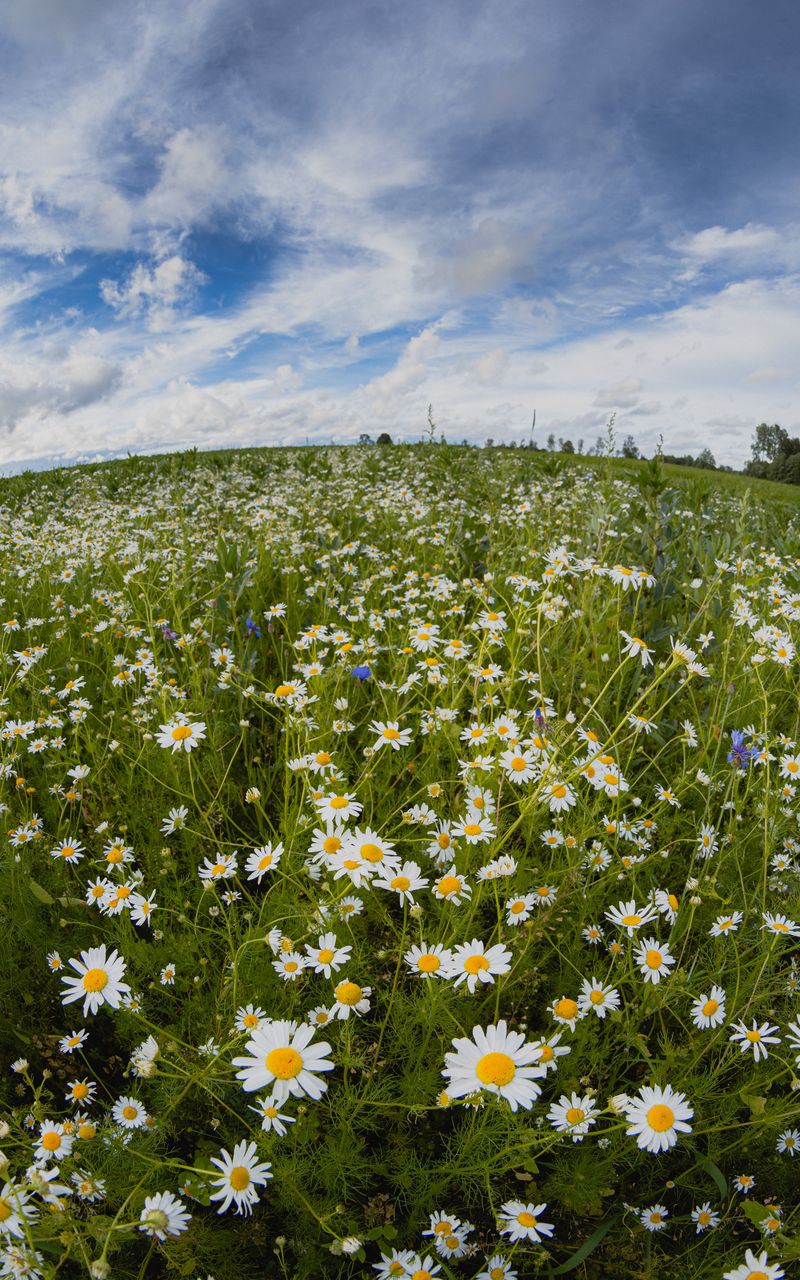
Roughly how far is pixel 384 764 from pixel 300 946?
91 centimetres

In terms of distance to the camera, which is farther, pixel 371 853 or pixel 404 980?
pixel 404 980

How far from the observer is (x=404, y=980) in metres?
1.88

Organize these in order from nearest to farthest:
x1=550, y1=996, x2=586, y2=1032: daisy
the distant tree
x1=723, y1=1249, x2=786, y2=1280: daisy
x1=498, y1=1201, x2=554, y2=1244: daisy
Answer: x1=723, y1=1249, x2=786, y2=1280: daisy < x1=498, y1=1201, x2=554, y2=1244: daisy < x1=550, y1=996, x2=586, y2=1032: daisy < the distant tree

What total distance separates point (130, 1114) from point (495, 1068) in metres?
0.97

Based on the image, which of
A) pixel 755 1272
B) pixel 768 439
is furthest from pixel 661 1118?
pixel 768 439

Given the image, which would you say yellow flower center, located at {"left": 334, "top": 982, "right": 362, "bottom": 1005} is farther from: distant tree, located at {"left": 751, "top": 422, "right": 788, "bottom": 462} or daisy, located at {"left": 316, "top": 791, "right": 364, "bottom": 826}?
→ distant tree, located at {"left": 751, "top": 422, "right": 788, "bottom": 462}

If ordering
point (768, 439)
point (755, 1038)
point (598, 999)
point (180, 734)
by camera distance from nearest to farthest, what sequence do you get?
point (755, 1038) → point (598, 999) → point (180, 734) → point (768, 439)

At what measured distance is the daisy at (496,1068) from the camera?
3.60 feet

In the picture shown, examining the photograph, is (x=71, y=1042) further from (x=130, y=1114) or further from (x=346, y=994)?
(x=346, y=994)

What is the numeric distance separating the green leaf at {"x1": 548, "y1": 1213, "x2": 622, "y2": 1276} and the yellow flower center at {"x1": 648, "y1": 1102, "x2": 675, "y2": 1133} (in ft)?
1.26

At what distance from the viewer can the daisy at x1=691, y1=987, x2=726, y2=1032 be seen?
5.24ft

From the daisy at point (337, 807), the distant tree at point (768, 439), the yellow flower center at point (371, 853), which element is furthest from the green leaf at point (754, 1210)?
the distant tree at point (768, 439)

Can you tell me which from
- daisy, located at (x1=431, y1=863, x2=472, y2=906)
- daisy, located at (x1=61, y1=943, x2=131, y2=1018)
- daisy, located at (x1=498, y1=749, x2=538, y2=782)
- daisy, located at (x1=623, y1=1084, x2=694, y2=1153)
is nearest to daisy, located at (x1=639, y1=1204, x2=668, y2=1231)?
daisy, located at (x1=623, y1=1084, x2=694, y2=1153)

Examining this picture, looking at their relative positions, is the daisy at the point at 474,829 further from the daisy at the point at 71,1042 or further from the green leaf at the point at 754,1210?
the daisy at the point at 71,1042
